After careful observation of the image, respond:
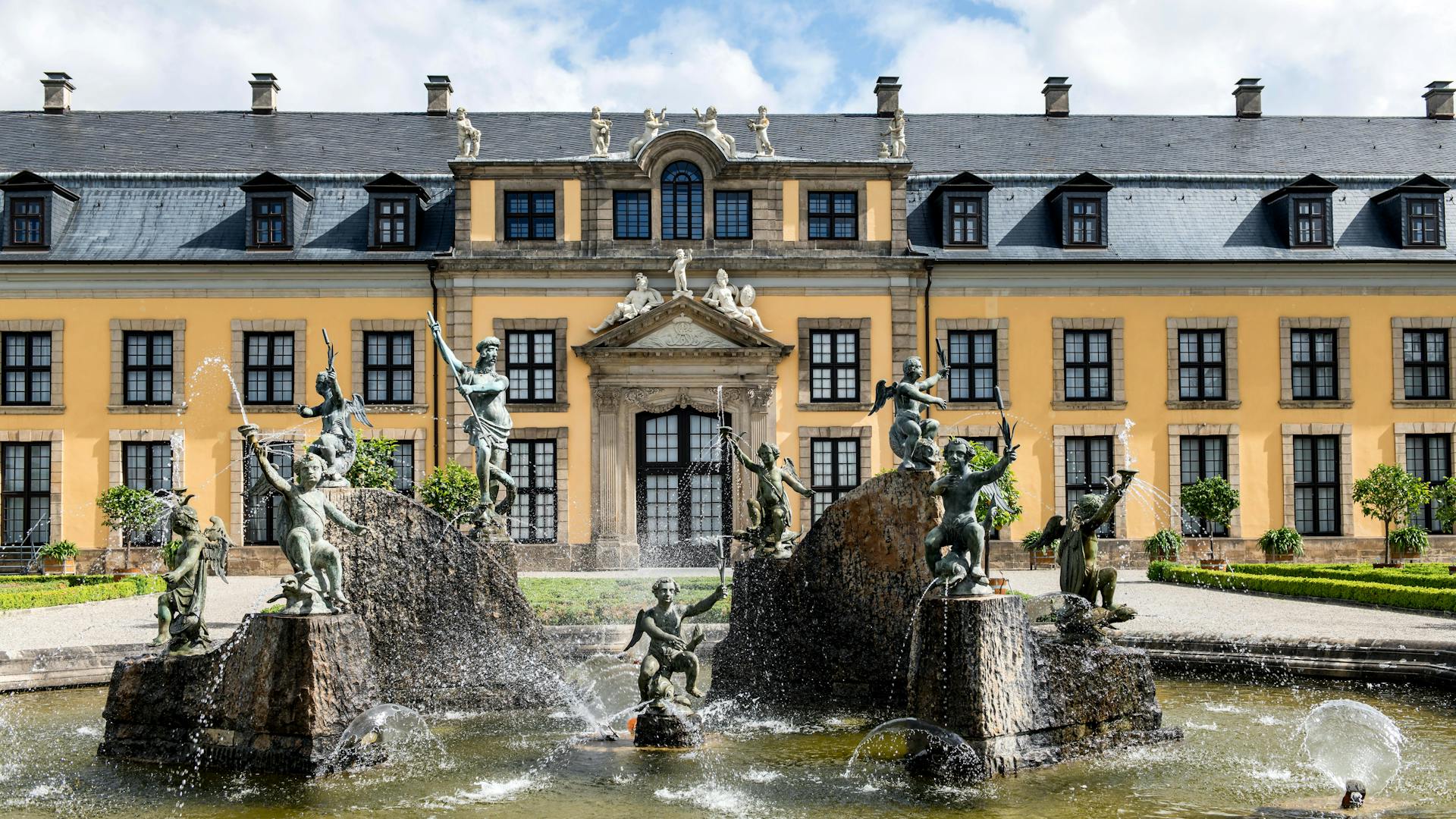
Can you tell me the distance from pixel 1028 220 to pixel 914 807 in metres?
25.5

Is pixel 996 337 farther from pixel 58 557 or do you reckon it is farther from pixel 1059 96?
pixel 58 557

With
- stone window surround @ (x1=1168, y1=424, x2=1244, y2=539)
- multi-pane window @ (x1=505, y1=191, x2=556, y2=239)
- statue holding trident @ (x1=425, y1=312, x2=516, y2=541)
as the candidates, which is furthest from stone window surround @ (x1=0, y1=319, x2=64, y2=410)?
stone window surround @ (x1=1168, y1=424, x2=1244, y2=539)

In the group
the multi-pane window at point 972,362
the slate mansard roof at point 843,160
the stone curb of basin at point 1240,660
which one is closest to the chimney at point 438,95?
the slate mansard roof at point 843,160

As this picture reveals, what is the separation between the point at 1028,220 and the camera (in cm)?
3209

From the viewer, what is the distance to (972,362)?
1234 inches

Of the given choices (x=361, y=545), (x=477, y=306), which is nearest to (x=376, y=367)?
(x=477, y=306)

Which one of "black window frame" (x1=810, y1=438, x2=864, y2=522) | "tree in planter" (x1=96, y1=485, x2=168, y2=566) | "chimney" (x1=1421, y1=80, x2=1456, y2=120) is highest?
"chimney" (x1=1421, y1=80, x2=1456, y2=120)

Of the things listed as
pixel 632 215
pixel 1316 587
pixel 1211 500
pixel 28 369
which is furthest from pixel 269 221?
pixel 1316 587

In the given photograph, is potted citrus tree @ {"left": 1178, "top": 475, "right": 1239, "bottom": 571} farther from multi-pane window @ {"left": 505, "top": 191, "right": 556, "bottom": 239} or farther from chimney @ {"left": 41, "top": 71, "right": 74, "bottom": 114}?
chimney @ {"left": 41, "top": 71, "right": 74, "bottom": 114}

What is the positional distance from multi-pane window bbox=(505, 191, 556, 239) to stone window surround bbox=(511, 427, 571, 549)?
15.6 feet

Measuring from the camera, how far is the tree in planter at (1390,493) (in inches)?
1112

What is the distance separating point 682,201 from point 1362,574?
56.2 feet

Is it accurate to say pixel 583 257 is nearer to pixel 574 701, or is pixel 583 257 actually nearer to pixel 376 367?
pixel 376 367

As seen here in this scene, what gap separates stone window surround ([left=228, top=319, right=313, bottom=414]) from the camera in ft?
100
